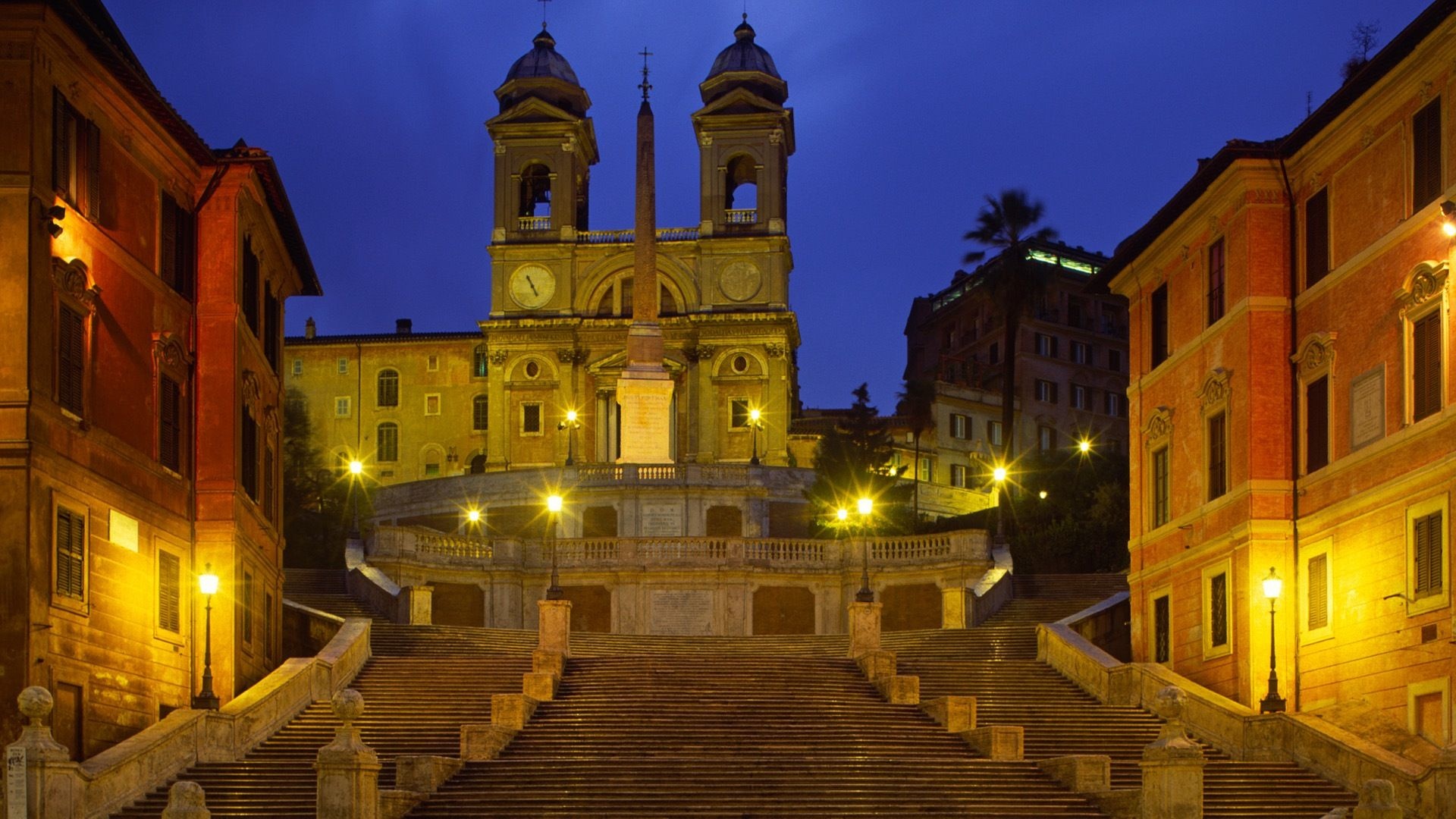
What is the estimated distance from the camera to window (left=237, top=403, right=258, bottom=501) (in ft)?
133

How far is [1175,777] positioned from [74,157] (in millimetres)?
18640

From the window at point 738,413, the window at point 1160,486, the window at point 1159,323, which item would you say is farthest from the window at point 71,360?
the window at point 738,413

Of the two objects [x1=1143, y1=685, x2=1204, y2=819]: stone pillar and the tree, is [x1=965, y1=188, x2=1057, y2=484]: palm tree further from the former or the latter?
[x1=1143, y1=685, x2=1204, y2=819]: stone pillar

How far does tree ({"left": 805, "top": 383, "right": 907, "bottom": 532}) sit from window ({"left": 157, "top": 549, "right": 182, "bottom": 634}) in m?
38.0

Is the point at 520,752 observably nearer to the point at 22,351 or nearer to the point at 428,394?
the point at 22,351

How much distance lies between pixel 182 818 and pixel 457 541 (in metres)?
34.5

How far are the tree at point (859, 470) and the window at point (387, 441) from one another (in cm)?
3472

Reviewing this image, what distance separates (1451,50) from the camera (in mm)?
30547

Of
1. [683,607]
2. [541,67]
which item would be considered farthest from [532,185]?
[683,607]

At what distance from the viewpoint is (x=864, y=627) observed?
133 feet

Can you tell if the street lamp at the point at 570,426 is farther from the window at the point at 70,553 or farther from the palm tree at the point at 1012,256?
the window at the point at 70,553

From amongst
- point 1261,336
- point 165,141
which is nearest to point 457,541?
point 165,141

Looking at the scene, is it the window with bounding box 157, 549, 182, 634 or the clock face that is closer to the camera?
the window with bounding box 157, 549, 182, 634

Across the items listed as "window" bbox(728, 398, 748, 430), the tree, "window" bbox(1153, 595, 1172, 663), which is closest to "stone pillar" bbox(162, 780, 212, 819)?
"window" bbox(1153, 595, 1172, 663)
